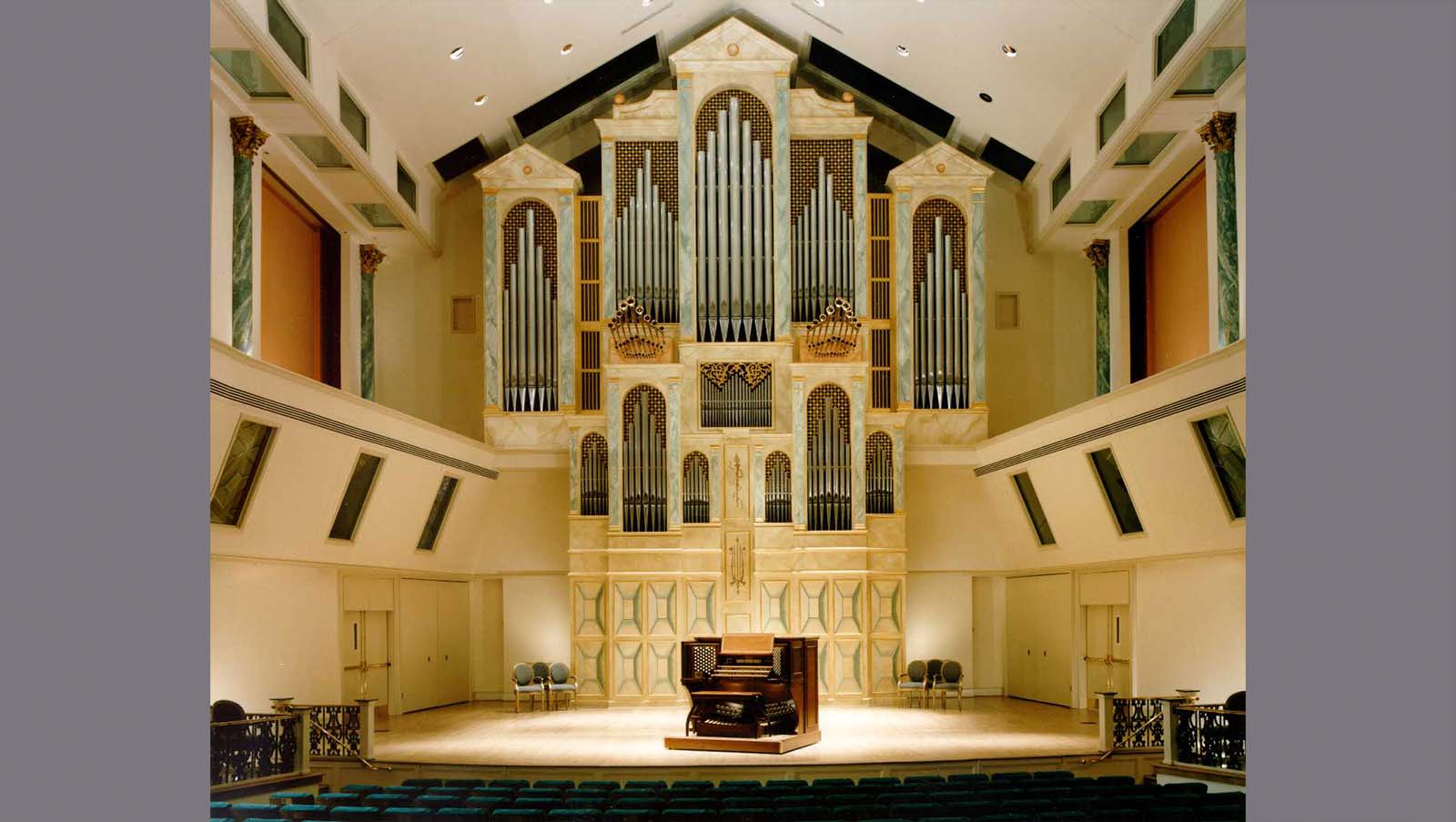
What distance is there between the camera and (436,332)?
1538 cm

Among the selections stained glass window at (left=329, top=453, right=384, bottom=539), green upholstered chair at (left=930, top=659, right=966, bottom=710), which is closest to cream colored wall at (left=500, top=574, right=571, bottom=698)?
stained glass window at (left=329, top=453, right=384, bottom=539)

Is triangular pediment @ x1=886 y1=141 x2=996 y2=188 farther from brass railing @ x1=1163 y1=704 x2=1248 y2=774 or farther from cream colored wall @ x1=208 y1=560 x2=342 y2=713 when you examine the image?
cream colored wall @ x1=208 y1=560 x2=342 y2=713

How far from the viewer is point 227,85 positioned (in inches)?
401

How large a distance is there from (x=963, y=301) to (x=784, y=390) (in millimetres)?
2296

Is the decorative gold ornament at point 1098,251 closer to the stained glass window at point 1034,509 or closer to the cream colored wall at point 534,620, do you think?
the stained glass window at point 1034,509

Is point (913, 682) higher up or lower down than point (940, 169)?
lower down

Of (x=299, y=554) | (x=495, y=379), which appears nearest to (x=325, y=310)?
(x=495, y=379)

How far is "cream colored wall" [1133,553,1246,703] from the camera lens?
10.5 meters

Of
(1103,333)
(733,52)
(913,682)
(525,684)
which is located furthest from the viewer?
(1103,333)

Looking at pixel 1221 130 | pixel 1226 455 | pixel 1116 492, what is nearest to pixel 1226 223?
pixel 1221 130

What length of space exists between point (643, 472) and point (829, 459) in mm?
1975

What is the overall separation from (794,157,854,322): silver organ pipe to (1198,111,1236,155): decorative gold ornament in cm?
461

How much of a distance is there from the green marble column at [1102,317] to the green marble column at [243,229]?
8.97 metres

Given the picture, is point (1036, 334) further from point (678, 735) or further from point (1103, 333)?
point (678, 735)
